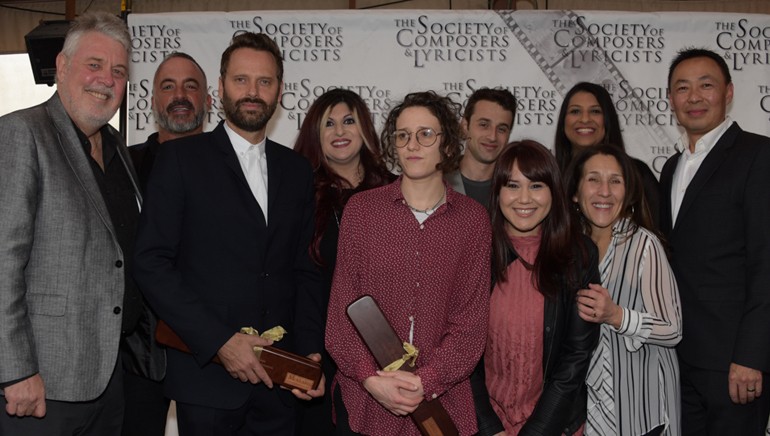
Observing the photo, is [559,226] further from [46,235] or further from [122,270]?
[46,235]

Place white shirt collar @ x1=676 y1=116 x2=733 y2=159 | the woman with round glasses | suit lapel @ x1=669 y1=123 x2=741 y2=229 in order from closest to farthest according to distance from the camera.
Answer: the woman with round glasses → suit lapel @ x1=669 y1=123 x2=741 y2=229 → white shirt collar @ x1=676 y1=116 x2=733 y2=159

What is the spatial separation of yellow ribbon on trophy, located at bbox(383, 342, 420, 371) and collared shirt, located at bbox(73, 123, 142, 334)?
1018 millimetres

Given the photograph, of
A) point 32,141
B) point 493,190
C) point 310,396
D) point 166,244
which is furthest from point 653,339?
point 32,141

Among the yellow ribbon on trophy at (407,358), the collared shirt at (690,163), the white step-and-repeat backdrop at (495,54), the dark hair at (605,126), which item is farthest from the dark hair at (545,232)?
the white step-and-repeat backdrop at (495,54)

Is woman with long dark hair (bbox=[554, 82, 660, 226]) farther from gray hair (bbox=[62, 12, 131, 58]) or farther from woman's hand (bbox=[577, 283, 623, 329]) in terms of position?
gray hair (bbox=[62, 12, 131, 58])

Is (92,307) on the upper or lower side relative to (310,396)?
upper

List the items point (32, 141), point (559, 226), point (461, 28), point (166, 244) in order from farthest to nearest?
1. point (461, 28)
2. point (559, 226)
3. point (166, 244)
4. point (32, 141)

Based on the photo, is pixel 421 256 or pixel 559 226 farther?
pixel 559 226

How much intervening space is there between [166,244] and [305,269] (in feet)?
1.90

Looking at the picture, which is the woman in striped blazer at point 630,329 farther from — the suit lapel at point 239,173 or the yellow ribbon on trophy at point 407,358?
the suit lapel at point 239,173

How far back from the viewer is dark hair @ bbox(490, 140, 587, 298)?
2584 mm

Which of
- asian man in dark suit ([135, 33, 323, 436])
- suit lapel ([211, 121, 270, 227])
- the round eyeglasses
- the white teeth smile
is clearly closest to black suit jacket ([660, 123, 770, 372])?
the round eyeglasses

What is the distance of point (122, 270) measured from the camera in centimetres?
246

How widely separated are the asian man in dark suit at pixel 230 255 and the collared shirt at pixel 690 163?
173 centimetres
